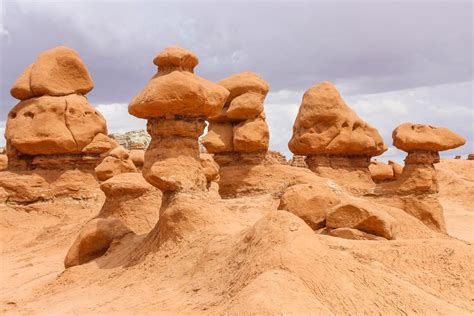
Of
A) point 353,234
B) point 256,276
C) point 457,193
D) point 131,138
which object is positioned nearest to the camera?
point 256,276

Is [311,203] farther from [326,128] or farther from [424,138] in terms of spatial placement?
[326,128]

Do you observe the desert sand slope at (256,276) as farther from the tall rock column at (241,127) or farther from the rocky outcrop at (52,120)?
the rocky outcrop at (52,120)

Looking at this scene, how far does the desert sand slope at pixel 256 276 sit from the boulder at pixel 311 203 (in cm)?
84

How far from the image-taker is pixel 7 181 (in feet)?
45.9

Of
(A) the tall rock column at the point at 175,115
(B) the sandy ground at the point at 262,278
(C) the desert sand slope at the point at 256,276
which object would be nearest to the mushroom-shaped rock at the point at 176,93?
(A) the tall rock column at the point at 175,115

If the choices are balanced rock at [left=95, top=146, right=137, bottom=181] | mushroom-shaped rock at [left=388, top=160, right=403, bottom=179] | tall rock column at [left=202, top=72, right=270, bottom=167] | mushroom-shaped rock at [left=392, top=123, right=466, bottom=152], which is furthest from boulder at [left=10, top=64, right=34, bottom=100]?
mushroom-shaped rock at [left=388, top=160, right=403, bottom=179]

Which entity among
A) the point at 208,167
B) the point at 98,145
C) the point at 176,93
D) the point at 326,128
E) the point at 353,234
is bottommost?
the point at 353,234

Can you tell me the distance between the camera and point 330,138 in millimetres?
14859

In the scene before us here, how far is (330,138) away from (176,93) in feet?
25.1

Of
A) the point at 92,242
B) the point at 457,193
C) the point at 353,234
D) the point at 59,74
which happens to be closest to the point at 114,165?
the point at 59,74

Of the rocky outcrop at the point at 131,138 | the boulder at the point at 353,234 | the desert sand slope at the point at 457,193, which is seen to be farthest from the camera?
the rocky outcrop at the point at 131,138

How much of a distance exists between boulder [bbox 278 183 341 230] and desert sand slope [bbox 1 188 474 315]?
842 millimetres

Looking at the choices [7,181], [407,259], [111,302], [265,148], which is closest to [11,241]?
[7,181]

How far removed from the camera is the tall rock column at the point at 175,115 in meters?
8.07
